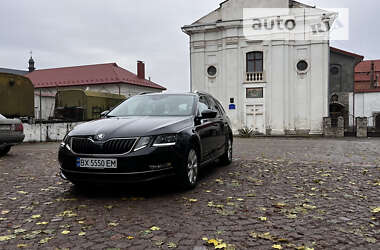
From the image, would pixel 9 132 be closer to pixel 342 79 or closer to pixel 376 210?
pixel 376 210

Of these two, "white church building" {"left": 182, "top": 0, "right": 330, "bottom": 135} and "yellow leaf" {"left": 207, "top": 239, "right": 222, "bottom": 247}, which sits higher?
"white church building" {"left": 182, "top": 0, "right": 330, "bottom": 135}

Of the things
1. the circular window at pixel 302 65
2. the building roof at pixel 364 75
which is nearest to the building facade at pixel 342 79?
the circular window at pixel 302 65

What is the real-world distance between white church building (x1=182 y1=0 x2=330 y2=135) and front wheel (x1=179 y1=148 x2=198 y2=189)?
23.4 metres

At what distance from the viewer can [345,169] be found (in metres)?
7.75

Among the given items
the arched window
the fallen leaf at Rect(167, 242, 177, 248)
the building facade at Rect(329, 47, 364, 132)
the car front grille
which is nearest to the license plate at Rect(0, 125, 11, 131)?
the car front grille

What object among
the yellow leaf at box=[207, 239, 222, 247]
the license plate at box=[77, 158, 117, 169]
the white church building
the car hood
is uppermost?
the white church building

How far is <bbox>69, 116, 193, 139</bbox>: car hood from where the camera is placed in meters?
4.87

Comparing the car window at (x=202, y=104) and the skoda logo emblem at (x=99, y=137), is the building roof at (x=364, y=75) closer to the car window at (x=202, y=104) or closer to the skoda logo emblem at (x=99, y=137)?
the car window at (x=202, y=104)

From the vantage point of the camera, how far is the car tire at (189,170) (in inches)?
203

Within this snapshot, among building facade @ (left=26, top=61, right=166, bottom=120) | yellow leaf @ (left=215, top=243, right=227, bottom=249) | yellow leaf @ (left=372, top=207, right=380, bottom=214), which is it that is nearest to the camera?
yellow leaf @ (left=215, top=243, right=227, bottom=249)

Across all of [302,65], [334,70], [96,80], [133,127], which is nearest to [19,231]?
[133,127]

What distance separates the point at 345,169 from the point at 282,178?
6.64 feet

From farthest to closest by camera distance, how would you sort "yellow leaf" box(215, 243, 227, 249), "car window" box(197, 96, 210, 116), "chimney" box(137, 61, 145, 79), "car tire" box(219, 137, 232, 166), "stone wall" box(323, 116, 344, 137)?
"chimney" box(137, 61, 145, 79)
"stone wall" box(323, 116, 344, 137)
"car tire" box(219, 137, 232, 166)
"car window" box(197, 96, 210, 116)
"yellow leaf" box(215, 243, 227, 249)

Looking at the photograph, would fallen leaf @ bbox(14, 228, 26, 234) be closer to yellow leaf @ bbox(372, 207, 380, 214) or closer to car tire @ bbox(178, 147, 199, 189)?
car tire @ bbox(178, 147, 199, 189)
